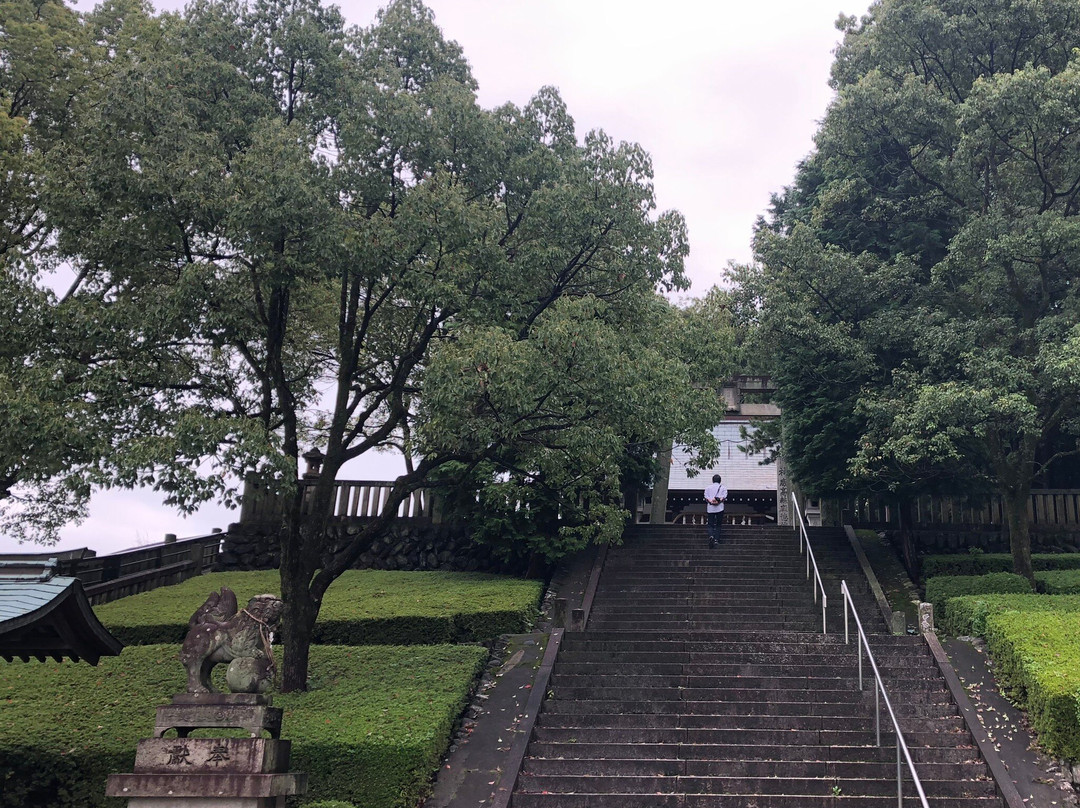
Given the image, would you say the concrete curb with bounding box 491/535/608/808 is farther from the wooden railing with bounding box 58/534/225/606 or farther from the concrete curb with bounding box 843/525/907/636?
the wooden railing with bounding box 58/534/225/606

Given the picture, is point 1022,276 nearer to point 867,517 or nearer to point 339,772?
point 867,517

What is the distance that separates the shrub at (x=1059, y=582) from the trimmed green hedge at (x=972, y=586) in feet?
1.53

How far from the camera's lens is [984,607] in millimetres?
13391

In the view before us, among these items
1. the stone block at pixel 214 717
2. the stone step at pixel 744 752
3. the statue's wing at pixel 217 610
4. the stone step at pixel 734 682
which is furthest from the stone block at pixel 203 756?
the stone step at pixel 734 682

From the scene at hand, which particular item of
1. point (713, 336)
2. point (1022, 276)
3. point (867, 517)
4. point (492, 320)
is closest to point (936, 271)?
point (1022, 276)

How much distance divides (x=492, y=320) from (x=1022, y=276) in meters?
10.3

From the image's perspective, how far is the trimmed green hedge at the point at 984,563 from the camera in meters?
17.2

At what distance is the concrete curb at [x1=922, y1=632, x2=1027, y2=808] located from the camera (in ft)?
30.8

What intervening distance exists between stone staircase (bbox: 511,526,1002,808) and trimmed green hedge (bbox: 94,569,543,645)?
154 centimetres

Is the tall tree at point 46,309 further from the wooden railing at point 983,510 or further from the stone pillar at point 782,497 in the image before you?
the stone pillar at point 782,497

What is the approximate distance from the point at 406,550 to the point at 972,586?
11.1 m

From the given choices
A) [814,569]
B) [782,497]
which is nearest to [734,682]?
[814,569]

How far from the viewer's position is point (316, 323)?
1709 cm

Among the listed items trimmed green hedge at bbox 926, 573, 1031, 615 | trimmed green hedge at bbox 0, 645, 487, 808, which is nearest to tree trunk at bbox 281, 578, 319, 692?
trimmed green hedge at bbox 0, 645, 487, 808
